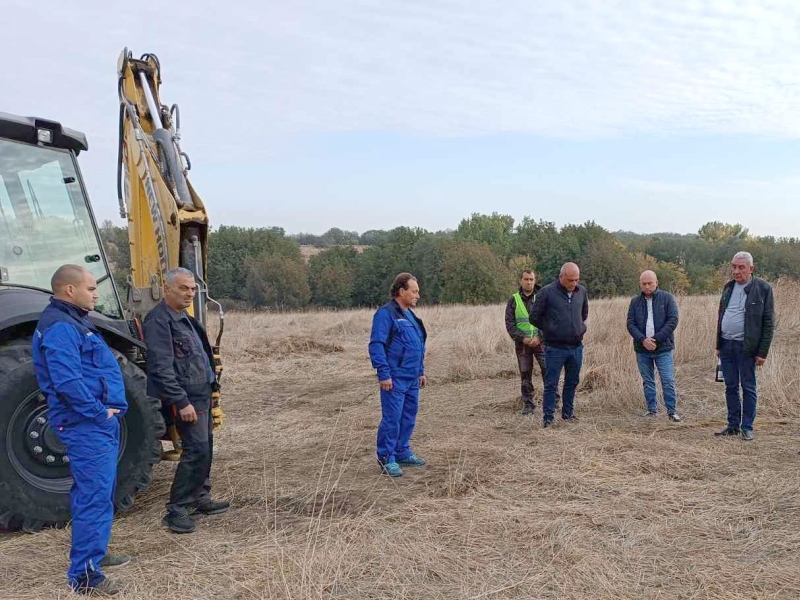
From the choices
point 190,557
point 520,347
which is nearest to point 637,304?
point 520,347

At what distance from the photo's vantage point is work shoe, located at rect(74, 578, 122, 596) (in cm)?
343

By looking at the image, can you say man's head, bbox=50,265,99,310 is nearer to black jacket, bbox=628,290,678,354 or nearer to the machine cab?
the machine cab

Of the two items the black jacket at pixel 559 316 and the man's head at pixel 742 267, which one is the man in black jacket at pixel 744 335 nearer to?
the man's head at pixel 742 267

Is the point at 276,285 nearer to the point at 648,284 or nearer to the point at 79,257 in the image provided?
the point at 648,284

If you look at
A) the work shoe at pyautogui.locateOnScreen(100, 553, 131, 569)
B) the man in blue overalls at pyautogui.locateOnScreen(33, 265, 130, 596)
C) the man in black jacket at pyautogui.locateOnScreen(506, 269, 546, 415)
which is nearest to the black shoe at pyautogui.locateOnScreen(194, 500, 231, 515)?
the work shoe at pyautogui.locateOnScreen(100, 553, 131, 569)

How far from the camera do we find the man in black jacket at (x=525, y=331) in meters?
8.00

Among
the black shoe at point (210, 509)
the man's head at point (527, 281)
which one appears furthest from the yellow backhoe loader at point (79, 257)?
the man's head at point (527, 281)

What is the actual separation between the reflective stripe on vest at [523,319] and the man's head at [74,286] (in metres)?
5.40

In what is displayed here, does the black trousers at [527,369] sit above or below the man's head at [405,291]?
below

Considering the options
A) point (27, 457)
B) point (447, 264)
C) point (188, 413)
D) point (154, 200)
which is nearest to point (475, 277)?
point (447, 264)

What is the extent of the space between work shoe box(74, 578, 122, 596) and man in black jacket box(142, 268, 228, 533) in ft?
2.96

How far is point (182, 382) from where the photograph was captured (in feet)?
14.7

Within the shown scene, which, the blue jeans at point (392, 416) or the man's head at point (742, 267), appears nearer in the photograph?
the blue jeans at point (392, 416)

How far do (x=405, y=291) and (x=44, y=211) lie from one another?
2817 millimetres
